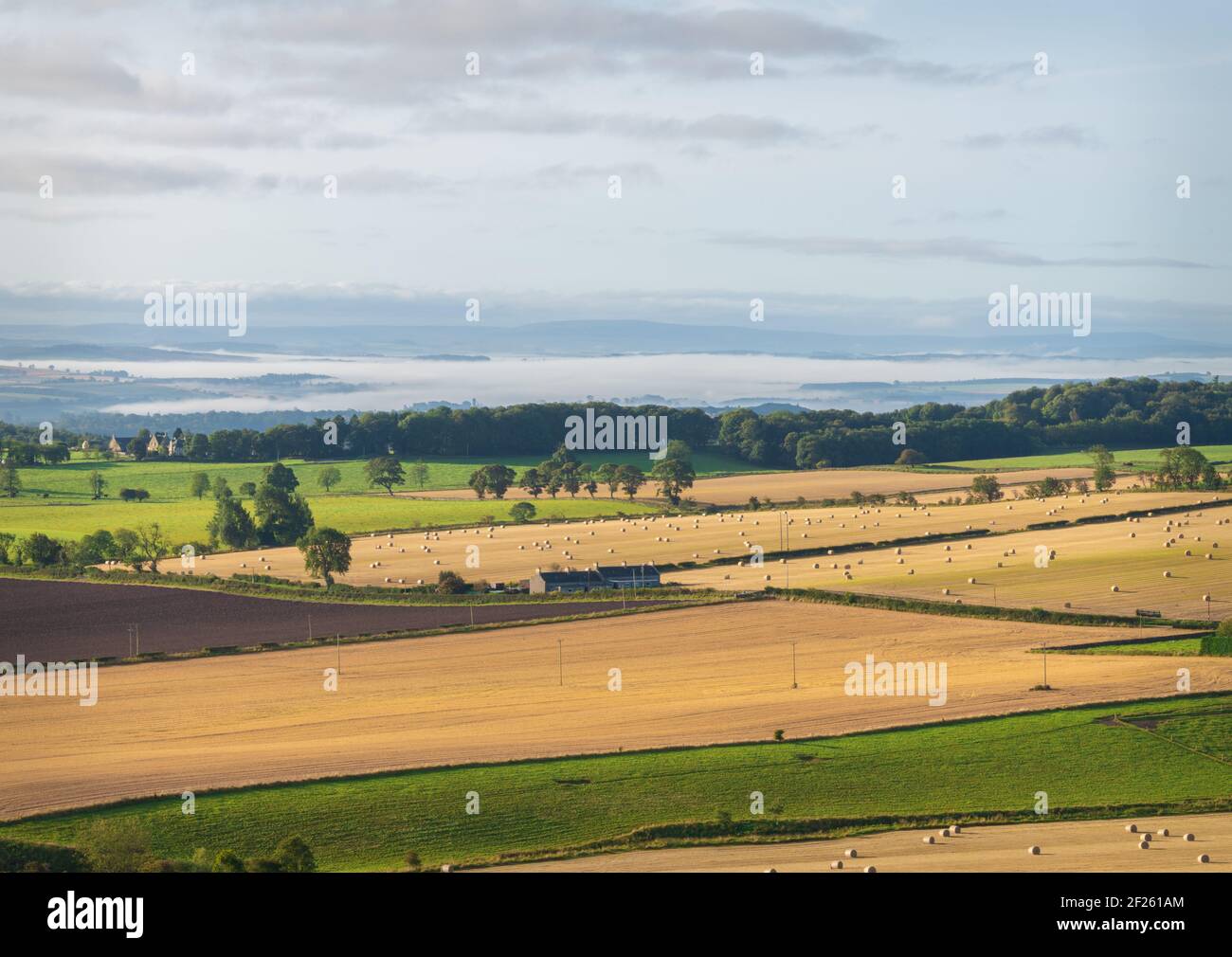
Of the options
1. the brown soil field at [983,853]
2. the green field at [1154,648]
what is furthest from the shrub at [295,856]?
the green field at [1154,648]

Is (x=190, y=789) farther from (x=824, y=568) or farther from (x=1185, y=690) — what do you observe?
(x=824, y=568)

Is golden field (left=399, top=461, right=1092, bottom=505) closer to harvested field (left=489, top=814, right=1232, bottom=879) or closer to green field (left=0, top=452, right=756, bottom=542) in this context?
green field (left=0, top=452, right=756, bottom=542)

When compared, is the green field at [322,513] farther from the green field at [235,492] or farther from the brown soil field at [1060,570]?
the brown soil field at [1060,570]

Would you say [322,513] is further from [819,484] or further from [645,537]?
[819,484]

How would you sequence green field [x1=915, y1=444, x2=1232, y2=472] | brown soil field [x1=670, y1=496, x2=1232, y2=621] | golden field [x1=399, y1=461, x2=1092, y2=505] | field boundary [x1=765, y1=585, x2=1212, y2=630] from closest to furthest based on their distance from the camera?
1. field boundary [x1=765, y1=585, x2=1212, y2=630]
2. brown soil field [x1=670, y1=496, x2=1232, y2=621]
3. golden field [x1=399, y1=461, x2=1092, y2=505]
4. green field [x1=915, y1=444, x2=1232, y2=472]

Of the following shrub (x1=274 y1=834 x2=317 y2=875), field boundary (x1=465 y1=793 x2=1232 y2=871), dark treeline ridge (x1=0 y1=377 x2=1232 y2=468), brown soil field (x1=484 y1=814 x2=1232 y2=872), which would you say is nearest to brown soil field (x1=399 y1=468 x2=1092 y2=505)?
dark treeline ridge (x1=0 y1=377 x2=1232 y2=468)

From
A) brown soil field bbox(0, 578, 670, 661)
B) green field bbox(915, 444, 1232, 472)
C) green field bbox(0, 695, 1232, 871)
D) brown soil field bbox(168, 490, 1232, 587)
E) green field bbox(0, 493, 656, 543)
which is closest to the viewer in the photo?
green field bbox(0, 695, 1232, 871)
